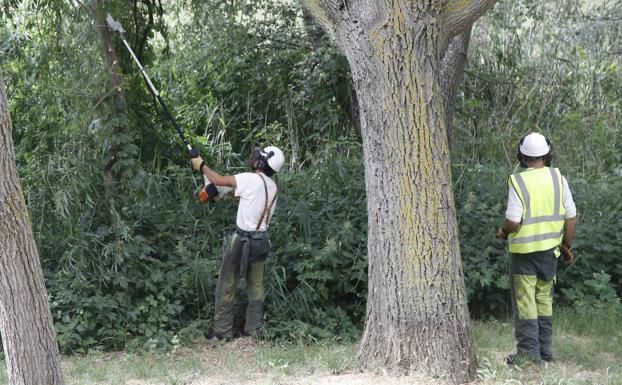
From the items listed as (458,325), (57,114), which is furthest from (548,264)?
(57,114)

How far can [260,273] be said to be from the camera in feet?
25.2

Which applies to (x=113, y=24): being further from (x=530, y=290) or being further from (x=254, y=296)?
(x=530, y=290)

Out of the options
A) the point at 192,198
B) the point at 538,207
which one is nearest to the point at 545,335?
the point at 538,207

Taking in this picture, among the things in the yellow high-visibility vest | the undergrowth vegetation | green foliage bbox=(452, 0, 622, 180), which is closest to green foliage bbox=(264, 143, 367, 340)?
the undergrowth vegetation

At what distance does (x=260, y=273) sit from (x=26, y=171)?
8.39 feet

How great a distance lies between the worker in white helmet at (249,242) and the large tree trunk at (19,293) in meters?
2.74

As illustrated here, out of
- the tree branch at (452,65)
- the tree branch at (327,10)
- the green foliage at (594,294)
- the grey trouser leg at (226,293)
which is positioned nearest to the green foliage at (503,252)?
the green foliage at (594,294)

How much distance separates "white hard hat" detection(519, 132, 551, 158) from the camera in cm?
621

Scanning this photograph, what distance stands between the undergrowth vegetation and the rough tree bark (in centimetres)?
187

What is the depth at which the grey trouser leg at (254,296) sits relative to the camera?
7648 millimetres

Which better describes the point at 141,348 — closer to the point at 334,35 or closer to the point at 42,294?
the point at 42,294

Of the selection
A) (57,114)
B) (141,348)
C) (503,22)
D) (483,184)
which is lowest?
(141,348)

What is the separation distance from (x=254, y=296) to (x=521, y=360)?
2486 mm

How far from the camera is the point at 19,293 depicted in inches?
186
